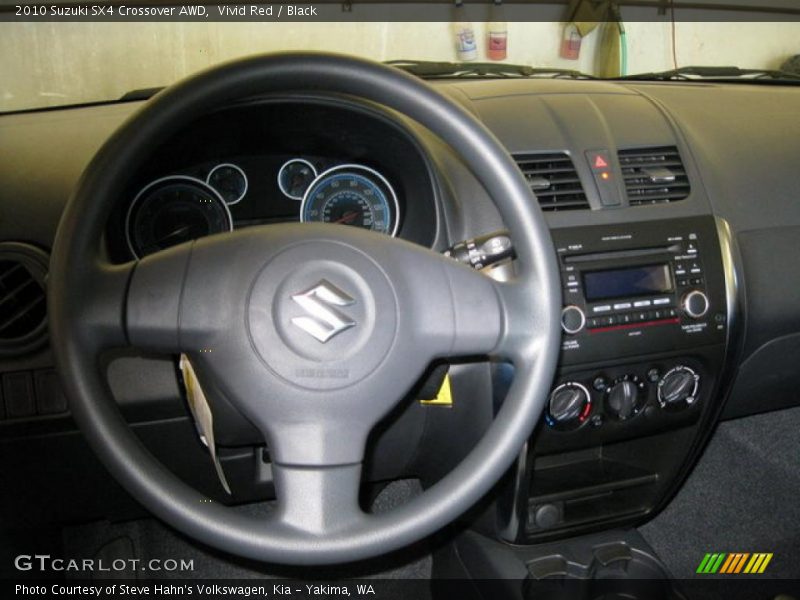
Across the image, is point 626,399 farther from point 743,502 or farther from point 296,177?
point 743,502

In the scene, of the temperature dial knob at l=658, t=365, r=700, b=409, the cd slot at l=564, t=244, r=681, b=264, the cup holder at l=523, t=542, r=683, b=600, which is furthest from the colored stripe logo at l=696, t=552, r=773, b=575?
the cd slot at l=564, t=244, r=681, b=264

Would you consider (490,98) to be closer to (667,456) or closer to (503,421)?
(503,421)

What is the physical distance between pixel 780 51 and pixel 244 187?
253cm

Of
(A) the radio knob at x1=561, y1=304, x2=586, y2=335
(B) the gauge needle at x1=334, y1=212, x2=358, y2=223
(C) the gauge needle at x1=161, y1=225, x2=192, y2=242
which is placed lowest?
(A) the radio knob at x1=561, y1=304, x2=586, y2=335

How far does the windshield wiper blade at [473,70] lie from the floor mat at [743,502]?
931 millimetres

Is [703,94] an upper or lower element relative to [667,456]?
upper

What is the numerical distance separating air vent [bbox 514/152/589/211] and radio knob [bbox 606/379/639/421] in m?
0.30

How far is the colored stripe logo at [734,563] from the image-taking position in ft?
5.80

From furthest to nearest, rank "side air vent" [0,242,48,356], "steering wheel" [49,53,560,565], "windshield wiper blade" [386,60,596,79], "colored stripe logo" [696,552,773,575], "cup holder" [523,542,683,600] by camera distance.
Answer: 1. "colored stripe logo" [696,552,773,575]
2. "windshield wiper blade" [386,60,596,79]
3. "cup holder" [523,542,683,600]
4. "side air vent" [0,242,48,356]
5. "steering wheel" [49,53,560,565]

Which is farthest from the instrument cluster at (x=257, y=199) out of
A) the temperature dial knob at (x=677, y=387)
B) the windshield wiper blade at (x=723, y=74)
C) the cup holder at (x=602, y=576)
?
the windshield wiper blade at (x=723, y=74)

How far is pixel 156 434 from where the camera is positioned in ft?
4.11

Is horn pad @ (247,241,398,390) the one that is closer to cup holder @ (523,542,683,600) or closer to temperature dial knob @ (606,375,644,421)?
temperature dial knob @ (606,375,644,421)

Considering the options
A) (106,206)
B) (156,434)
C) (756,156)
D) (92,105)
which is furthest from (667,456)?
(92,105)

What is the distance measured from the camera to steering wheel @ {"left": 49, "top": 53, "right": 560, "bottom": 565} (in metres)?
0.86
